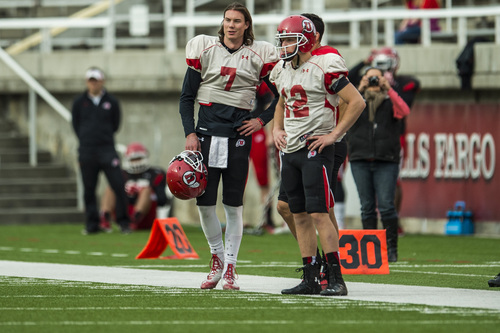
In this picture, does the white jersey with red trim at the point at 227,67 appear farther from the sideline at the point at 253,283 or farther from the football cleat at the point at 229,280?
the sideline at the point at 253,283

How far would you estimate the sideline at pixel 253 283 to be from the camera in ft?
26.6

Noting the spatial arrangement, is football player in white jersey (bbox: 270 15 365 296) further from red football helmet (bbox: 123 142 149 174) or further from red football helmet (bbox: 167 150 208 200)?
red football helmet (bbox: 123 142 149 174)

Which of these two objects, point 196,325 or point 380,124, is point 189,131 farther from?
point 380,124

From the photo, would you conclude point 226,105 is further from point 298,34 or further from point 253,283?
point 253,283

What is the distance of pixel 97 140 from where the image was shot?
17484 mm

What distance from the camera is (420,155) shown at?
17469 millimetres

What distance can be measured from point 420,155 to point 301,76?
9023 mm

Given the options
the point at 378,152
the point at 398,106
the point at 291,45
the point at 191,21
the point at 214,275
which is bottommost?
the point at 214,275

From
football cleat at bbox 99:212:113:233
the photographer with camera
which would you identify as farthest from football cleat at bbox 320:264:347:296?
football cleat at bbox 99:212:113:233

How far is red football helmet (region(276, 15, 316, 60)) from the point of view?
8562 millimetres

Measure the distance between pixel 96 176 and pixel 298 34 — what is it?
9525 millimetres

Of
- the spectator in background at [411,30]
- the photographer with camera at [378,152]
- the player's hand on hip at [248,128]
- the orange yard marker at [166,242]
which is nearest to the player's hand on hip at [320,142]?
the player's hand on hip at [248,128]

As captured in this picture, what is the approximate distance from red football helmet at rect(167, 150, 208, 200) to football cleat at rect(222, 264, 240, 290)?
59 centimetres

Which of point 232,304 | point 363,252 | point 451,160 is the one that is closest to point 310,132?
point 232,304
